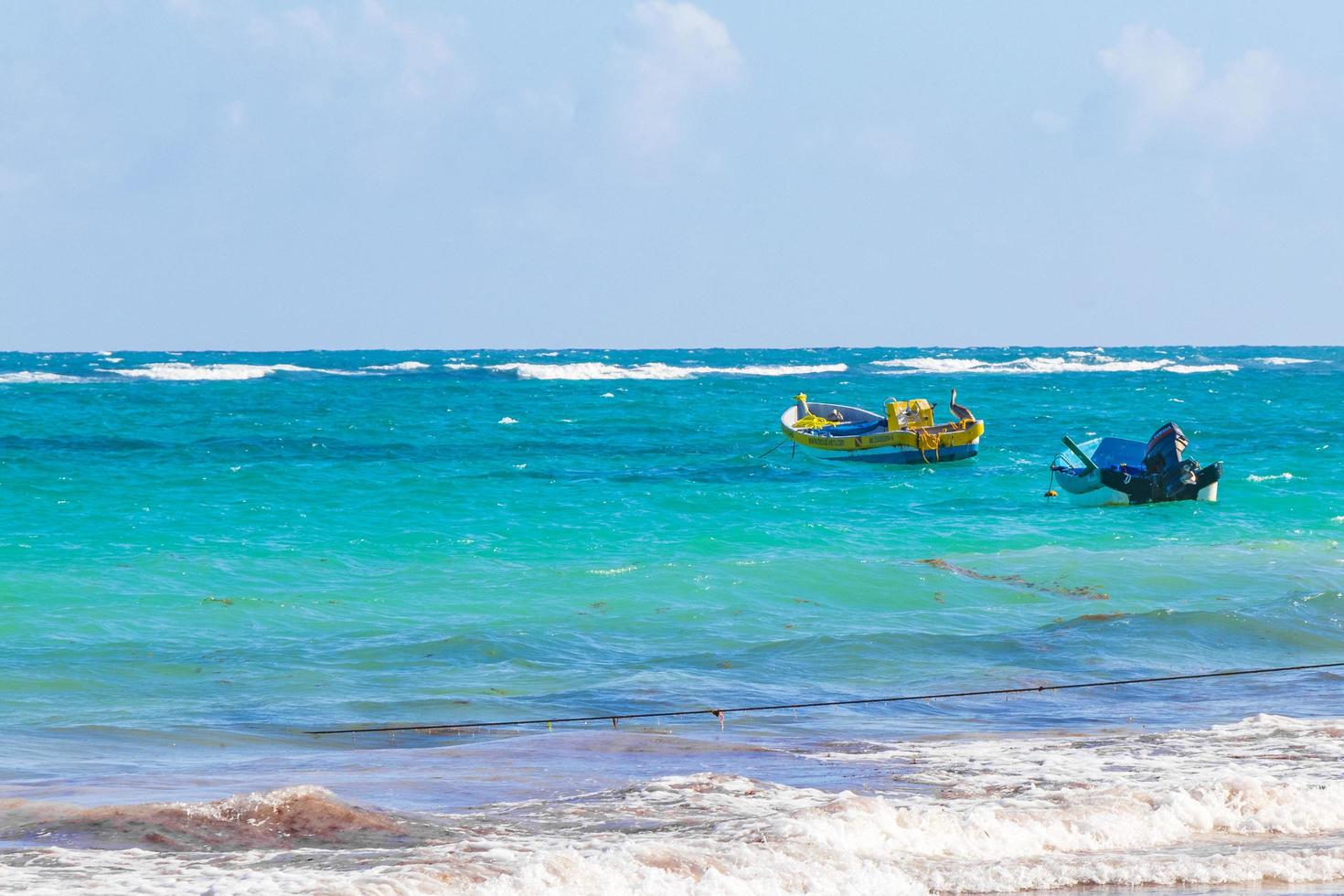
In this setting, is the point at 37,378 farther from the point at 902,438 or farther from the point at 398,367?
the point at 902,438

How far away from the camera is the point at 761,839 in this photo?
6.58 m

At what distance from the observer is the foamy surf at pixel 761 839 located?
238 inches

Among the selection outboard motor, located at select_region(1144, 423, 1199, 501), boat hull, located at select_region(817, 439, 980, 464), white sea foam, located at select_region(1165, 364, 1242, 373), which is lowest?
white sea foam, located at select_region(1165, 364, 1242, 373)

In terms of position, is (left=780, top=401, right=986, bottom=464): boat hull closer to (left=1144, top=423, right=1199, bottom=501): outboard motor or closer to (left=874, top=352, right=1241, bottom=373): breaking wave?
(left=1144, top=423, right=1199, bottom=501): outboard motor

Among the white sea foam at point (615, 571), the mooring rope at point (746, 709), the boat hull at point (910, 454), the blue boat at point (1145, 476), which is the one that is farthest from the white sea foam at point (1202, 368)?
the mooring rope at point (746, 709)

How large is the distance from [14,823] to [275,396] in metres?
52.6

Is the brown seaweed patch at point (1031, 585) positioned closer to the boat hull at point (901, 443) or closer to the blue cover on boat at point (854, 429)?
the boat hull at point (901, 443)

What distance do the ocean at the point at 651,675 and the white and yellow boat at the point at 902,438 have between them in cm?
76

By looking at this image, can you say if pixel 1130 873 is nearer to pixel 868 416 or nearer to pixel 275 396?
pixel 868 416

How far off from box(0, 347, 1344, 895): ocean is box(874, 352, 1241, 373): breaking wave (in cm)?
6841

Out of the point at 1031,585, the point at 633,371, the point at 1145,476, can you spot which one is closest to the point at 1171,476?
the point at 1145,476

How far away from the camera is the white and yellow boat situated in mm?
32156

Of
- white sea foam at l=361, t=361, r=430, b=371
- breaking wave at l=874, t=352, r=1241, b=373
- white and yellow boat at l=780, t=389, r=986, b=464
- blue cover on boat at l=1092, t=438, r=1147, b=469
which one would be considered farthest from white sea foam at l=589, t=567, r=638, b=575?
breaking wave at l=874, t=352, r=1241, b=373

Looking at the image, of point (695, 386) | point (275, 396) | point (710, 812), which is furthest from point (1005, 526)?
point (695, 386)
